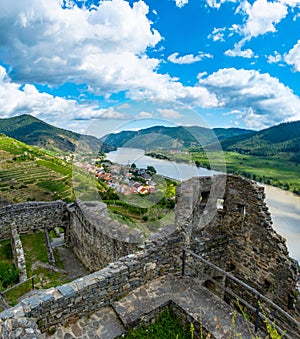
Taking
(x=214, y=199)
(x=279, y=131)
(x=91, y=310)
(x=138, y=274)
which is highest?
(x=279, y=131)

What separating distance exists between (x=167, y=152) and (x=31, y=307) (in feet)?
21.5

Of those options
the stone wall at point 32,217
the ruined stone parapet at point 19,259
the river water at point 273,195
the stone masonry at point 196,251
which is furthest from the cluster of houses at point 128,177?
the stone wall at point 32,217

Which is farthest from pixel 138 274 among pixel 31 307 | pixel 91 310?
pixel 31 307

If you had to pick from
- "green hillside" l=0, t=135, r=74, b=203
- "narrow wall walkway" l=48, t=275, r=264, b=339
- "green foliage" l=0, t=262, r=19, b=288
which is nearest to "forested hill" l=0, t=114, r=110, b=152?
"green hillside" l=0, t=135, r=74, b=203

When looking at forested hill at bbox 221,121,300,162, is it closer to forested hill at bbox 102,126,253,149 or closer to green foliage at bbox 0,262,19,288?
forested hill at bbox 102,126,253,149

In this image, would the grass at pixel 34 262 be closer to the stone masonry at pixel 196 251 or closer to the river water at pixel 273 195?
the stone masonry at pixel 196 251

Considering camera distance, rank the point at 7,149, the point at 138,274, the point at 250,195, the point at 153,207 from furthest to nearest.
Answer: the point at 7,149
the point at 153,207
the point at 250,195
the point at 138,274

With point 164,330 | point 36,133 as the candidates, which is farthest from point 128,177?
point 36,133

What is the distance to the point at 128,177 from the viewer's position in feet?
32.9

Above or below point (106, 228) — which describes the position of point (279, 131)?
above

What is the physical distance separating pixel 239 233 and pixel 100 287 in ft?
13.2

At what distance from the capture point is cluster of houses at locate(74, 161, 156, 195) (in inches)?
390

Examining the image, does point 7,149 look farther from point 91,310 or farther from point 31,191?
point 91,310

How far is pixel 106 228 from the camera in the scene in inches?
361
